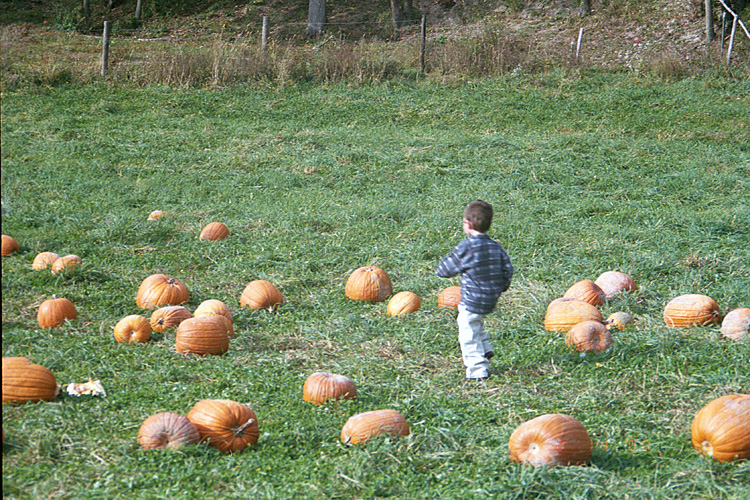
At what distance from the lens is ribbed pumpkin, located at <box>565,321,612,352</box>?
4664 millimetres

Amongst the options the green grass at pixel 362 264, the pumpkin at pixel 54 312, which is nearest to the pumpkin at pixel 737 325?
the green grass at pixel 362 264

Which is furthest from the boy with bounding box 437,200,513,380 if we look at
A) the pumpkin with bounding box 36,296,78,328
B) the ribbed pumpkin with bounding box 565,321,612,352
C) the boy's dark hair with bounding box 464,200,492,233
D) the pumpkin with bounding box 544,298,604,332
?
the pumpkin with bounding box 36,296,78,328

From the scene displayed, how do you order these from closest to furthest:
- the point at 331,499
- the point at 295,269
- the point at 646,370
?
the point at 331,499
the point at 646,370
the point at 295,269

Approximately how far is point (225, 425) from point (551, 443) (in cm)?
159

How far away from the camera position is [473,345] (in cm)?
449

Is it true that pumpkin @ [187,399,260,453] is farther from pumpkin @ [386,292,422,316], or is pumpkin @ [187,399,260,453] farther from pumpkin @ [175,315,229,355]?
pumpkin @ [386,292,422,316]

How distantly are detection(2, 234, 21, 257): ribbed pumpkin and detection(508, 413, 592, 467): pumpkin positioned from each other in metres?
4.71

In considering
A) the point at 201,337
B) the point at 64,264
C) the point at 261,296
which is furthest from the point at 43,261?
the point at 201,337

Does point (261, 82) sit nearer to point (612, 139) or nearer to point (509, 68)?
point (509, 68)

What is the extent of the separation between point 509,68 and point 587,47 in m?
6.79

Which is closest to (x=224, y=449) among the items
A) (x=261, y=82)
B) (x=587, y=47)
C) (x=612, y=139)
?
(x=612, y=139)

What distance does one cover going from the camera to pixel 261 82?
15125mm

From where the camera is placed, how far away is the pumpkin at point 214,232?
7.36m

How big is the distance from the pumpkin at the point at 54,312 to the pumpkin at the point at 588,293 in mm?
3846
